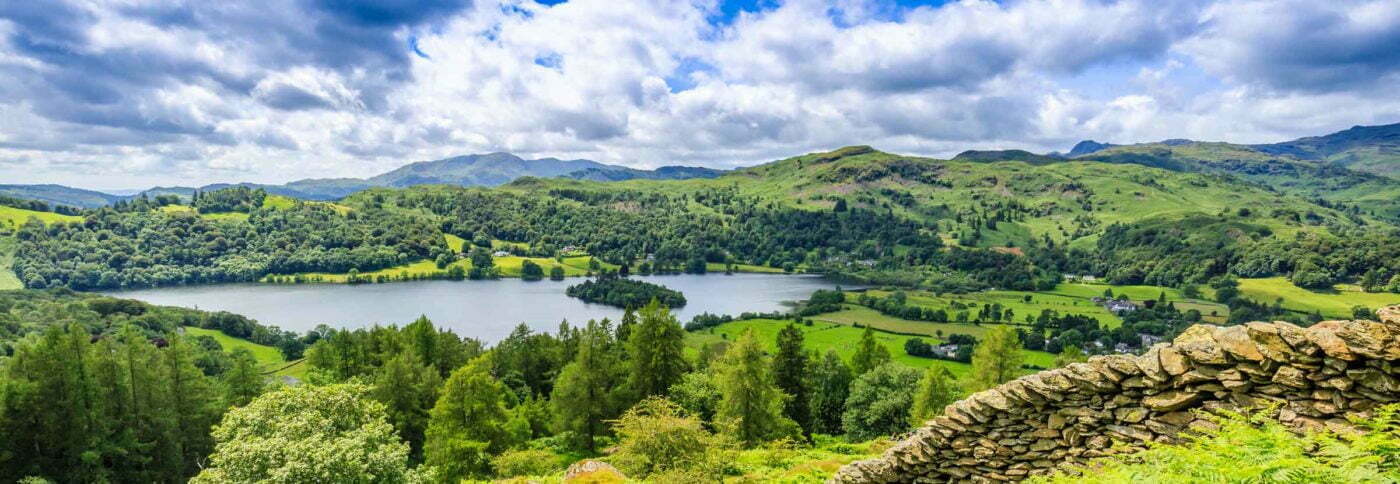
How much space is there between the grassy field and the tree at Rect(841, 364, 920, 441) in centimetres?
11212

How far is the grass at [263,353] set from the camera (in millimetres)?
78375

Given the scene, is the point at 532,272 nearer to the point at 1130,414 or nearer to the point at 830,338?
the point at 830,338

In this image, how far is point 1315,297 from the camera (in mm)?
123438

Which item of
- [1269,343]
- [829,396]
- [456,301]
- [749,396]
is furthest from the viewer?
[456,301]

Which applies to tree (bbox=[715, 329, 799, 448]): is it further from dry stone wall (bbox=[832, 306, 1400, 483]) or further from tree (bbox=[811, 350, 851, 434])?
dry stone wall (bbox=[832, 306, 1400, 483])

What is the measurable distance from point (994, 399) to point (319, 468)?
686 inches

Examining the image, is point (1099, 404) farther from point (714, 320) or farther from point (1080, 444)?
point (714, 320)

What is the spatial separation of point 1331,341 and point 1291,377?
518 millimetres

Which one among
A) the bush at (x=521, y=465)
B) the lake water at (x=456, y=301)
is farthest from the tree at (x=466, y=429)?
the lake water at (x=456, y=301)

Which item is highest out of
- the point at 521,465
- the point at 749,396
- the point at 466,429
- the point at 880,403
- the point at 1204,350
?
the point at 1204,350

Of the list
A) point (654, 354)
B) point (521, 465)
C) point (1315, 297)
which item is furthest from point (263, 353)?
point (1315, 297)

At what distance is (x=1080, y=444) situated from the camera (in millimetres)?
8172

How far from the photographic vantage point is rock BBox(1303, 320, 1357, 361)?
6.27m

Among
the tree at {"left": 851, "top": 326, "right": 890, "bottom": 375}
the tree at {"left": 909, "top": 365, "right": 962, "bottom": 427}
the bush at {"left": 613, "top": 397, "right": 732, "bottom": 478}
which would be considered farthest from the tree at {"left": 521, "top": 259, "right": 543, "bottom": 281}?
the bush at {"left": 613, "top": 397, "right": 732, "bottom": 478}
